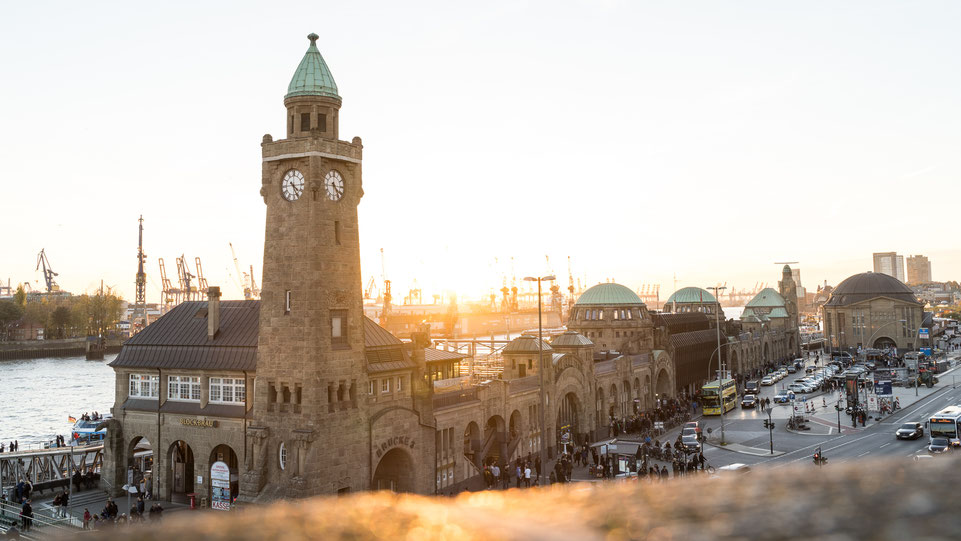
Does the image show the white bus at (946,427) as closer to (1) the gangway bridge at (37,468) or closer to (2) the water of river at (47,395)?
(1) the gangway bridge at (37,468)

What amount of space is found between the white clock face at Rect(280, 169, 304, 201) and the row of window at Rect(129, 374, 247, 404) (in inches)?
457

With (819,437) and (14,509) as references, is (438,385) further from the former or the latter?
(819,437)

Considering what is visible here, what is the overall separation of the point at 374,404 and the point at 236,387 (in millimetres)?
8618

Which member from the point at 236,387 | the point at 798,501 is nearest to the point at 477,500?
the point at 798,501

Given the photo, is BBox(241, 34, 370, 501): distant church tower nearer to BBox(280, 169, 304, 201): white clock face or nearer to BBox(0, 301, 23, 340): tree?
BBox(280, 169, 304, 201): white clock face

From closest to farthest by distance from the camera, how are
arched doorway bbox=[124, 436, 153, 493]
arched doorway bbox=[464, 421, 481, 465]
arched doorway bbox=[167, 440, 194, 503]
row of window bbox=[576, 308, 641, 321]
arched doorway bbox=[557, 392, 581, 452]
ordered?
arched doorway bbox=[167, 440, 194, 503] < arched doorway bbox=[124, 436, 153, 493] < arched doorway bbox=[464, 421, 481, 465] < arched doorway bbox=[557, 392, 581, 452] < row of window bbox=[576, 308, 641, 321]

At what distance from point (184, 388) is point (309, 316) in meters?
12.2

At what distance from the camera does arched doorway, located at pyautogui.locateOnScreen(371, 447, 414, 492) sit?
42531 millimetres

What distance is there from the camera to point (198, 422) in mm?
42750

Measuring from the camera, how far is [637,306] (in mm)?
93562

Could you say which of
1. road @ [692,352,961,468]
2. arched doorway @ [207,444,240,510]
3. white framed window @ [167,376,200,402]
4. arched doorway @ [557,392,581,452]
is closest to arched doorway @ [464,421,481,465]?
arched doorway @ [557,392,581,452]

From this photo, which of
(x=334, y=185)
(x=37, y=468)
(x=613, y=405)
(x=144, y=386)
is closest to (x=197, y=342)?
(x=144, y=386)

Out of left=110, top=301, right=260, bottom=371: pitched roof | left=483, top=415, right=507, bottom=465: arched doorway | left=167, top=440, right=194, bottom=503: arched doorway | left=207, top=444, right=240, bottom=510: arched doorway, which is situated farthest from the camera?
left=483, top=415, right=507, bottom=465: arched doorway

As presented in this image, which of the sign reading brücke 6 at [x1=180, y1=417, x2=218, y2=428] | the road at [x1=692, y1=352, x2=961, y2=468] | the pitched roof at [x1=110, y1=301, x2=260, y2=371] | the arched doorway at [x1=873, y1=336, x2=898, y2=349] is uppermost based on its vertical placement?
the pitched roof at [x1=110, y1=301, x2=260, y2=371]
